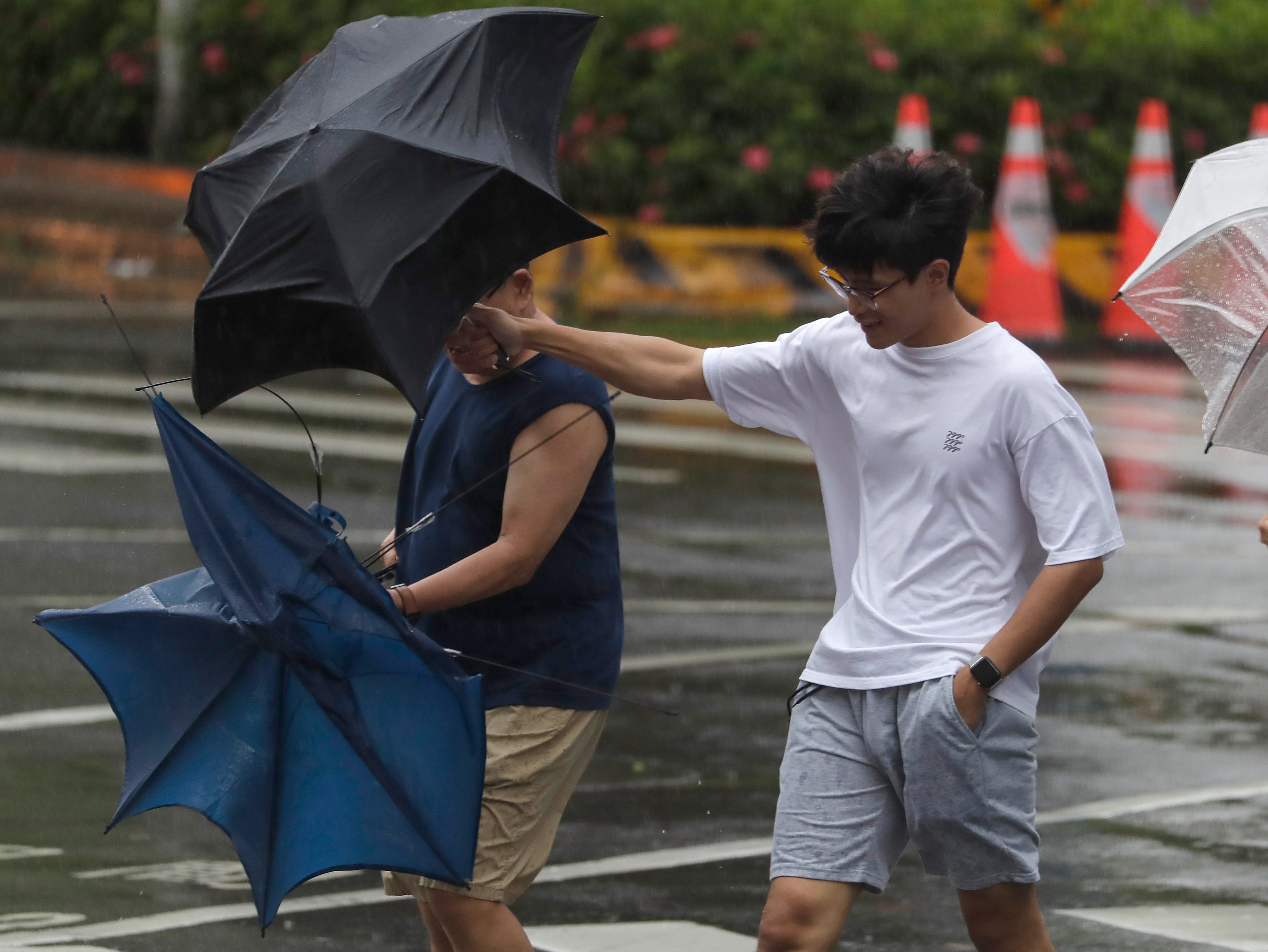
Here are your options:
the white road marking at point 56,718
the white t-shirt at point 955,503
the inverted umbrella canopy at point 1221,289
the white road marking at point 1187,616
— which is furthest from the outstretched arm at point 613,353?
the white road marking at point 1187,616

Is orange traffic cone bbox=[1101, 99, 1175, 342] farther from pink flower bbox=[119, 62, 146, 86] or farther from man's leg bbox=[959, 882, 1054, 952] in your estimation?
man's leg bbox=[959, 882, 1054, 952]

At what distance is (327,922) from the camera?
5.52 m

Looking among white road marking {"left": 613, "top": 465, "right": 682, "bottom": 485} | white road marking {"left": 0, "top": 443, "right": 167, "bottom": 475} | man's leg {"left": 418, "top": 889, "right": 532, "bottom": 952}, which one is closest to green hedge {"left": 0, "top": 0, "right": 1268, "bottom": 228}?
white road marking {"left": 613, "top": 465, "right": 682, "bottom": 485}

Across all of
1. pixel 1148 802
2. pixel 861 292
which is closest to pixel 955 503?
pixel 861 292

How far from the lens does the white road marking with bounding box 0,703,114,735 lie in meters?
7.31

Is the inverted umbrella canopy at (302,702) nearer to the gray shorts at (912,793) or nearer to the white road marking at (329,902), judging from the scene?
Answer: the gray shorts at (912,793)

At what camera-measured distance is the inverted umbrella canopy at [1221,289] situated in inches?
169

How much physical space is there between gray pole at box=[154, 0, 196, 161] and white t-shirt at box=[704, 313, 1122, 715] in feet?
68.3

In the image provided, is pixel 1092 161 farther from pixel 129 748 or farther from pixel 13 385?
pixel 129 748

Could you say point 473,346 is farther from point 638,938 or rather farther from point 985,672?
point 638,938

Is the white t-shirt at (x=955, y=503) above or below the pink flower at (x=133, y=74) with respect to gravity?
above

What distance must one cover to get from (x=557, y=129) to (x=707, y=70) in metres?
15.8

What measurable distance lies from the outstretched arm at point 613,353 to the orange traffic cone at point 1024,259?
46.0 ft

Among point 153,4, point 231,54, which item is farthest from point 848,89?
point 153,4
